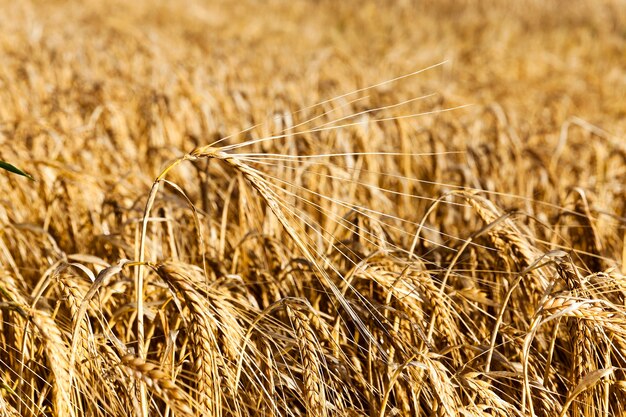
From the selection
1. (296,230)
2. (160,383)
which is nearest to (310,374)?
(160,383)

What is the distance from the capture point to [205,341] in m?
1.41

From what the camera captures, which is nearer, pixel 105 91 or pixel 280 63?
pixel 105 91

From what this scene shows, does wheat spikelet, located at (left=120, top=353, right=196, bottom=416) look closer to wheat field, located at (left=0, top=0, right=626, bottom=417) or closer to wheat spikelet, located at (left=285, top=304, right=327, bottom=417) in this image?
wheat field, located at (left=0, top=0, right=626, bottom=417)

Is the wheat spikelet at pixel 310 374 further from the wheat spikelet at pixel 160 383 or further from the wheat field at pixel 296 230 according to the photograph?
the wheat spikelet at pixel 160 383

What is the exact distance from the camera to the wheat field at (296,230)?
1513 millimetres

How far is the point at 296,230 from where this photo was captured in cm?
290

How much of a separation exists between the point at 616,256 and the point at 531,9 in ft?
37.0

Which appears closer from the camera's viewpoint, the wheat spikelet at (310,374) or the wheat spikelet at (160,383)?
the wheat spikelet at (160,383)

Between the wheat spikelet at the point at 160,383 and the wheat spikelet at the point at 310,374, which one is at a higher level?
the wheat spikelet at the point at 160,383

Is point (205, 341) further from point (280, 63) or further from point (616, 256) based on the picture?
point (280, 63)

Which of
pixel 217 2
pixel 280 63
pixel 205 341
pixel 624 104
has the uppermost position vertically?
pixel 217 2

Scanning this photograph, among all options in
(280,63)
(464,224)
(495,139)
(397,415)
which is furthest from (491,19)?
(397,415)

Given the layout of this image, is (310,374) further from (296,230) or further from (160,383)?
(296,230)

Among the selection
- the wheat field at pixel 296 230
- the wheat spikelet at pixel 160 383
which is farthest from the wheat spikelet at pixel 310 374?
the wheat spikelet at pixel 160 383
